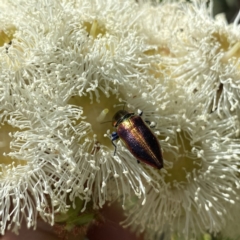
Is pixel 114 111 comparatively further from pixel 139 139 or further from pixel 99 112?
pixel 139 139

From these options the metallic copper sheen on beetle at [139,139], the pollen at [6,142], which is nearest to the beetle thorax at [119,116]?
the metallic copper sheen on beetle at [139,139]

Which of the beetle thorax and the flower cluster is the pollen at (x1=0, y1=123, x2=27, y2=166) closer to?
the flower cluster

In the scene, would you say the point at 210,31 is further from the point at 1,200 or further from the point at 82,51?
the point at 1,200

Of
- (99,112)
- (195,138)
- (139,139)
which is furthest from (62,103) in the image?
(195,138)

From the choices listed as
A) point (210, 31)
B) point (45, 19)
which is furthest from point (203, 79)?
point (45, 19)

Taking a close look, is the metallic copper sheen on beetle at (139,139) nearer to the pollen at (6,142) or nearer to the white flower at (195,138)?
the white flower at (195,138)
